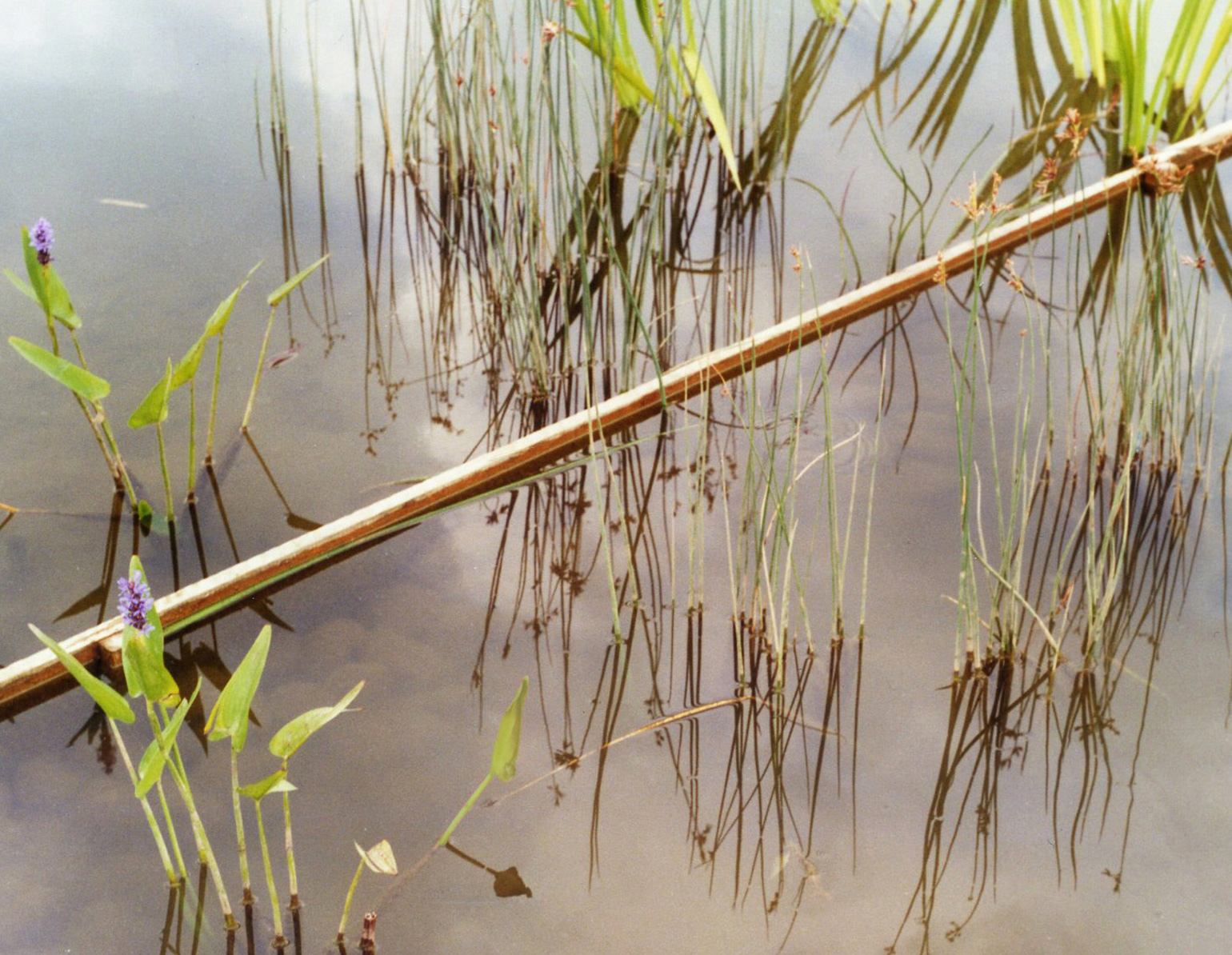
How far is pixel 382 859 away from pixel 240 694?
0.26 metres

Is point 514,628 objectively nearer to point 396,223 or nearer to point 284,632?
point 284,632

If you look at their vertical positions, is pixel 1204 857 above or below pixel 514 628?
below

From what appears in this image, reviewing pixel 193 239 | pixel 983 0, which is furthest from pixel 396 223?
pixel 983 0

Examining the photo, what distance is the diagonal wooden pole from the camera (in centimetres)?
125

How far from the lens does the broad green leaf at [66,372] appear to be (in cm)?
123

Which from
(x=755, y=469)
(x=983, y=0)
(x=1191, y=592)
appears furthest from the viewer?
(x=983, y=0)

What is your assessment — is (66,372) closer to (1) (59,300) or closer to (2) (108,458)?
(1) (59,300)

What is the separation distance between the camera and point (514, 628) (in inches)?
54.5

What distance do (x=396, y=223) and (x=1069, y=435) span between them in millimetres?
1269

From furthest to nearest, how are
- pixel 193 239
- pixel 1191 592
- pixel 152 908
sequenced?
1. pixel 193 239
2. pixel 1191 592
3. pixel 152 908

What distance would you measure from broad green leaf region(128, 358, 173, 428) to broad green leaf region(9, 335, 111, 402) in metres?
0.05

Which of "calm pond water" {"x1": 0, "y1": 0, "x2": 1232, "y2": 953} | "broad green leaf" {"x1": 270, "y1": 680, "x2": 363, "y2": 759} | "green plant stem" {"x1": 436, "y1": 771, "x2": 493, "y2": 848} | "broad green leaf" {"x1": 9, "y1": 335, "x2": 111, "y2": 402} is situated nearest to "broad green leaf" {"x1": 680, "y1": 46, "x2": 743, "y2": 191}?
"calm pond water" {"x1": 0, "y1": 0, "x2": 1232, "y2": 953}

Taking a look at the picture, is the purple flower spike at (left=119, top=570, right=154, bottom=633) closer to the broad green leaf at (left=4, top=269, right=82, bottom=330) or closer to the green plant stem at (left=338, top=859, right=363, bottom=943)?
the green plant stem at (left=338, top=859, right=363, bottom=943)

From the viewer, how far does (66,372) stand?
127 centimetres
